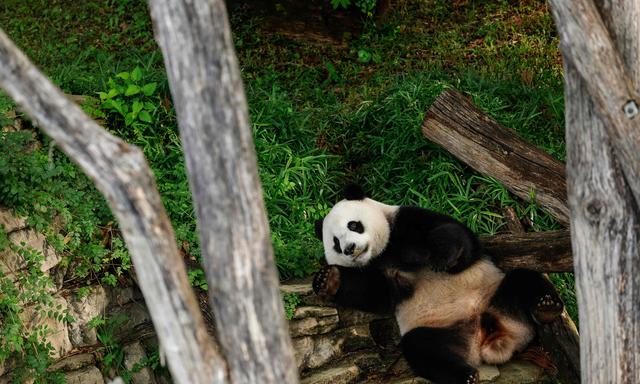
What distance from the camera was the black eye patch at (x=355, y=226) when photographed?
15.3 feet

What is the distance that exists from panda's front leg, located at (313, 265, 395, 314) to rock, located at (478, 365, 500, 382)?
630 millimetres

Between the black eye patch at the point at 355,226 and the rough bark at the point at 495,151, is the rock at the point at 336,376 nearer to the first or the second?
the black eye patch at the point at 355,226

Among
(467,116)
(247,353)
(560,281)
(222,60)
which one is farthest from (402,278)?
(222,60)

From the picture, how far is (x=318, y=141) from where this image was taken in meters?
6.69

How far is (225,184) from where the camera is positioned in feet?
8.51

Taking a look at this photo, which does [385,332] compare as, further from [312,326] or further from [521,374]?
[521,374]

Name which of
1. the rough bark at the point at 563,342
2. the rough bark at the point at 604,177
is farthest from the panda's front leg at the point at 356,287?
the rough bark at the point at 604,177

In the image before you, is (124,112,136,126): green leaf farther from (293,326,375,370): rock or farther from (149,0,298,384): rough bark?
(149,0,298,384): rough bark

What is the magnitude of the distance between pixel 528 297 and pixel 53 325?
8.86 ft

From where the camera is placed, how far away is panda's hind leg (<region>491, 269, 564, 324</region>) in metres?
4.53

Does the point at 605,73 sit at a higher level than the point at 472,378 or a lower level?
higher

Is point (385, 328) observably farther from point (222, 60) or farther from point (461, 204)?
point (222, 60)

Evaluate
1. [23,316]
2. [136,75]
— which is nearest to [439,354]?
[23,316]

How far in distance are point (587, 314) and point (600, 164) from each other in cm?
61
